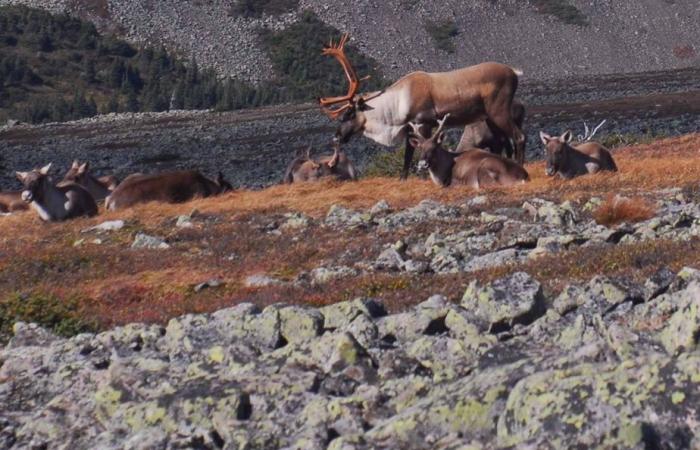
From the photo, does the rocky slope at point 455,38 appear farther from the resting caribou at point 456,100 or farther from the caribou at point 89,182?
the resting caribou at point 456,100

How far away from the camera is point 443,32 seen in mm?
125500

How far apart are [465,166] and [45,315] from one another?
10.1 metres

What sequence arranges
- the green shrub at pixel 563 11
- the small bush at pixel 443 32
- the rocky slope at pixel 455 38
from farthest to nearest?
1. the green shrub at pixel 563 11
2. the small bush at pixel 443 32
3. the rocky slope at pixel 455 38

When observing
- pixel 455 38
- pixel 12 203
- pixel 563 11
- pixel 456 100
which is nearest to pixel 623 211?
pixel 456 100

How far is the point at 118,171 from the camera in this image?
4912 centimetres

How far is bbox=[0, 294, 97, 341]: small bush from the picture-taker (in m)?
11.8

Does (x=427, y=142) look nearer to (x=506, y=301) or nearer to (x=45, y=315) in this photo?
(x=45, y=315)

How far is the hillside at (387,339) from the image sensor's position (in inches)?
272

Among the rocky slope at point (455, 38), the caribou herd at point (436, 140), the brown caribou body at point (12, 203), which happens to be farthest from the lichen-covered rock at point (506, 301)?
the rocky slope at point (455, 38)

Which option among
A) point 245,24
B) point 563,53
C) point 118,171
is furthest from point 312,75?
point 118,171

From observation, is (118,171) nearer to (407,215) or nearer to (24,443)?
(407,215)

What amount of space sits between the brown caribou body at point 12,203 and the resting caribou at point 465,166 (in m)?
8.47

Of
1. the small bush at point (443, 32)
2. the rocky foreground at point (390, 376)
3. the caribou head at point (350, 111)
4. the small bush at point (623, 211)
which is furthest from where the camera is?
the small bush at point (443, 32)

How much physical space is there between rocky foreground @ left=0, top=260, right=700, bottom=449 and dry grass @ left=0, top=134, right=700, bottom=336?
1.44 meters
